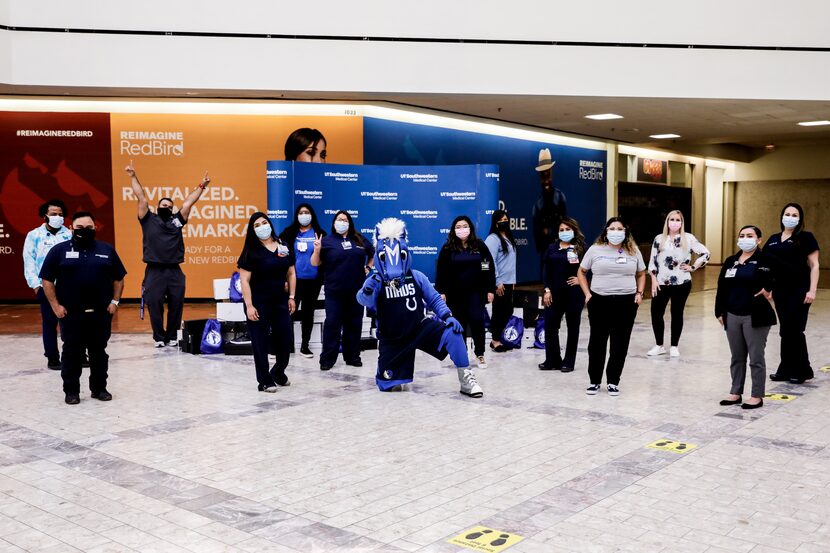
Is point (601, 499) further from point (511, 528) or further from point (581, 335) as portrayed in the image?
point (581, 335)

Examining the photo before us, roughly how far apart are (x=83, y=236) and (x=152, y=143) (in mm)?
8872

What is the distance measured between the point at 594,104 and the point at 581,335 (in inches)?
204

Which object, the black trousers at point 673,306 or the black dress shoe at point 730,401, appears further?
the black trousers at point 673,306

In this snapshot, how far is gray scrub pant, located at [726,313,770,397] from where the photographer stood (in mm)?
7043

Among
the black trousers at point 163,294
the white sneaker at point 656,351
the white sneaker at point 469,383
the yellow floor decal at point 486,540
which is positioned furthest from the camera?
the black trousers at point 163,294

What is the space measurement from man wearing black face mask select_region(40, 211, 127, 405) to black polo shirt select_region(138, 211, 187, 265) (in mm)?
3126

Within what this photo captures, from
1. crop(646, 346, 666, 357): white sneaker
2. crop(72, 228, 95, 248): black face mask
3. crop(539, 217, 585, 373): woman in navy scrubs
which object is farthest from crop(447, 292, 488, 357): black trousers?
crop(72, 228, 95, 248): black face mask

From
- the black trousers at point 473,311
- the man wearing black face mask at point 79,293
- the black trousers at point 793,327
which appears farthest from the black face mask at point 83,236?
the black trousers at point 793,327

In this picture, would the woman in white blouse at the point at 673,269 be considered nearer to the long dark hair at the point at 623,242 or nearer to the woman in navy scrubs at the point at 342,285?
the long dark hair at the point at 623,242

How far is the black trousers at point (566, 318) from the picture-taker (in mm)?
9188

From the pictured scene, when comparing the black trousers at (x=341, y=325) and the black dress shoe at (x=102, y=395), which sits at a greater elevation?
the black trousers at (x=341, y=325)

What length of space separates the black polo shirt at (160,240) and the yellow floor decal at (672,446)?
272 inches

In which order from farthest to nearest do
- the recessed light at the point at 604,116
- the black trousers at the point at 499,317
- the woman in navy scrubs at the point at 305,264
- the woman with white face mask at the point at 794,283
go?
1. the recessed light at the point at 604,116
2. the black trousers at the point at 499,317
3. the woman in navy scrubs at the point at 305,264
4. the woman with white face mask at the point at 794,283

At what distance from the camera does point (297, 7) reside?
13.8 metres
